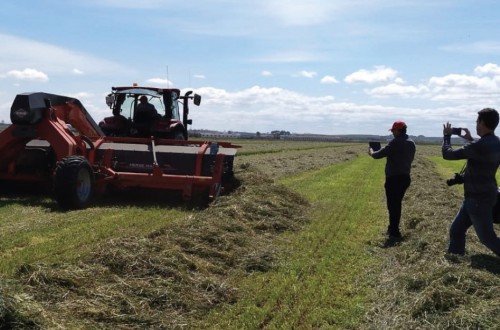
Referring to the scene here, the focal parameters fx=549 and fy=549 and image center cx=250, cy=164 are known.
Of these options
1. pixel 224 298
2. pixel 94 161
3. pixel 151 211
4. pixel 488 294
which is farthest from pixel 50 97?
pixel 488 294

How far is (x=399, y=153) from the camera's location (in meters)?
8.90

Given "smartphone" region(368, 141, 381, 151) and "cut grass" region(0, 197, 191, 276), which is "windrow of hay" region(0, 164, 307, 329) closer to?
"cut grass" region(0, 197, 191, 276)

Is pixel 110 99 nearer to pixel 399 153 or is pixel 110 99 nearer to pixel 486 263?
pixel 399 153

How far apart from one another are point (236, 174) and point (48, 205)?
13.9 ft

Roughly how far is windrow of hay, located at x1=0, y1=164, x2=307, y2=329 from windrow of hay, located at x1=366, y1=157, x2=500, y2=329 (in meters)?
1.58

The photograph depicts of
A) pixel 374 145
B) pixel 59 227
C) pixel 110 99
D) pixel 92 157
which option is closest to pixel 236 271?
pixel 59 227

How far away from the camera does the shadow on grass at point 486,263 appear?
20.0 feet

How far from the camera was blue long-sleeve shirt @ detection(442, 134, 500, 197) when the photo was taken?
6.20 metres

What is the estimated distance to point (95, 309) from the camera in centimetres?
476

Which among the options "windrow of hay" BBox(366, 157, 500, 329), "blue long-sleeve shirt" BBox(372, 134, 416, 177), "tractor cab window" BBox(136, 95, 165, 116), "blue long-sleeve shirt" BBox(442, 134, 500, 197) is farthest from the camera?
"tractor cab window" BBox(136, 95, 165, 116)

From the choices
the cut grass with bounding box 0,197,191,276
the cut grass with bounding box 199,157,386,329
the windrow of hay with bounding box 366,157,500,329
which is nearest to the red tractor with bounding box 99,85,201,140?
the cut grass with bounding box 0,197,191,276

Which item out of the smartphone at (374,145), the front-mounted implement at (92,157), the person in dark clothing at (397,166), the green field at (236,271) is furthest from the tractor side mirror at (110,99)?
the person in dark clothing at (397,166)

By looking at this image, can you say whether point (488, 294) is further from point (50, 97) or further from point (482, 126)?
point (50, 97)

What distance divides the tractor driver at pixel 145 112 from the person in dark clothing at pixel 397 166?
22.5 feet
